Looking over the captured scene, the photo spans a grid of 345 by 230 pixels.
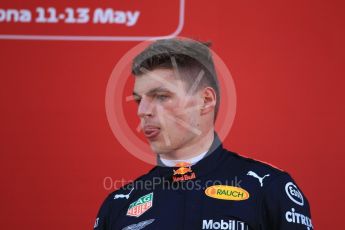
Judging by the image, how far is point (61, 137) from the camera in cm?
193

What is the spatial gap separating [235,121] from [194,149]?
0.54 metres

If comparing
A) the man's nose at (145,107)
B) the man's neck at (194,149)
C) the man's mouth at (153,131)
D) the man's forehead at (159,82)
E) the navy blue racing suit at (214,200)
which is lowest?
the navy blue racing suit at (214,200)

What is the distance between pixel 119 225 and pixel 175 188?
153 millimetres

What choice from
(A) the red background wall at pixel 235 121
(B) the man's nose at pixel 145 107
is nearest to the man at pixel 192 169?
(B) the man's nose at pixel 145 107

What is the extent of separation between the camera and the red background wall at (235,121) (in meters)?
1.83

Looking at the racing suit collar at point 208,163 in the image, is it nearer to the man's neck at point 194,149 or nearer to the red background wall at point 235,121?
the man's neck at point 194,149

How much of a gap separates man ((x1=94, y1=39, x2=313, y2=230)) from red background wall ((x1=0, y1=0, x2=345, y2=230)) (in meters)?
0.51

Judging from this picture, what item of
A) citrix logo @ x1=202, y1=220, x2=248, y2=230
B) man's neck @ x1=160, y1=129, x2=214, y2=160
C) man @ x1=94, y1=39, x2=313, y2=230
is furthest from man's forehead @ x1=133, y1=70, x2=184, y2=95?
citrix logo @ x1=202, y1=220, x2=248, y2=230

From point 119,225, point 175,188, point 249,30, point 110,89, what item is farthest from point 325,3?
point 119,225

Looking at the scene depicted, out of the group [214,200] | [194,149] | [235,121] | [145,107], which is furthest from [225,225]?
[235,121]

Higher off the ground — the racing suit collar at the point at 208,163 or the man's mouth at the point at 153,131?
the man's mouth at the point at 153,131

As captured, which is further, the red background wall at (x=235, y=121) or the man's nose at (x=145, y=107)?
the red background wall at (x=235, y=121)

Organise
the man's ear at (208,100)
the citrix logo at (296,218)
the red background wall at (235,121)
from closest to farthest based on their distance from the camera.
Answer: the citrix logo at (296,218) → the man's ear at (208,100) → the red background wall at (235,121)

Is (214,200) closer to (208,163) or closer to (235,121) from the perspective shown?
(208,163)
